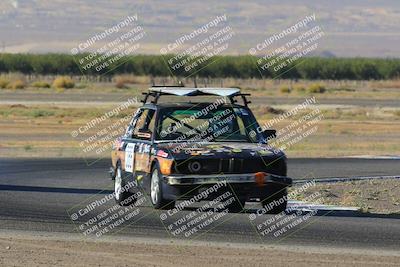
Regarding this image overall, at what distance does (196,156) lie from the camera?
16875mm

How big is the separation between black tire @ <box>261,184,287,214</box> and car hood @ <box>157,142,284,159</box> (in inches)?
19.3

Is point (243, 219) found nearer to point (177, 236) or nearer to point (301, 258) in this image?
point (177, 236)

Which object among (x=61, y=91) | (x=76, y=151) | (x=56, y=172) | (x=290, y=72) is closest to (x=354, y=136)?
(x=76, y=151)

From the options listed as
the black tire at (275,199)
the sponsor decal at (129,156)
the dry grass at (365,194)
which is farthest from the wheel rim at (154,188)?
the dry grass at (365,194)

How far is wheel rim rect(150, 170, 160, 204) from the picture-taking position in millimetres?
17219

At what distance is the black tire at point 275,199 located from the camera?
16938 mm

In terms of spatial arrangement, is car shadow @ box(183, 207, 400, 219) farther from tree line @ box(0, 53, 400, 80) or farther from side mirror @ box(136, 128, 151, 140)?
tree line @ box(0, 53, 400, 80)

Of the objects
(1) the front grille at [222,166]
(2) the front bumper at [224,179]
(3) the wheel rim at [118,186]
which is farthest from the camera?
(3) the wheel rim at [118,186]

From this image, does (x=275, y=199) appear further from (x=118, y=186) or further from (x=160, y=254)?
(x=160, y=254)

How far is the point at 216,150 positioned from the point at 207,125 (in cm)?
120

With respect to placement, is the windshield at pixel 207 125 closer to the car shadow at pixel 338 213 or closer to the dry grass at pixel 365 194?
the car shadow at pixel 338 213

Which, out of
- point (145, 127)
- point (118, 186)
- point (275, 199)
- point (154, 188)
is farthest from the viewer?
point (118, 186)

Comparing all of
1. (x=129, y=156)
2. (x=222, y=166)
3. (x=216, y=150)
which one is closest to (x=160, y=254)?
(x=222, y=166)

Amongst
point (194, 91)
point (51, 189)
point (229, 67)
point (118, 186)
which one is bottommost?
point (229, 67)
